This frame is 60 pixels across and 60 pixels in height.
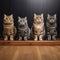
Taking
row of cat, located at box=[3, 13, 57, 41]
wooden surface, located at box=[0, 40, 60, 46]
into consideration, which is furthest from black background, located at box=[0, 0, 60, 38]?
wooden surface, located at box=[0, 40, 60, 46]

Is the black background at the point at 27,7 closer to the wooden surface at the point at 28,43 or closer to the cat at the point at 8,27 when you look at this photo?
the cat at the point at 8,27

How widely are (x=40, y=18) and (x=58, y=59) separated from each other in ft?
5.11

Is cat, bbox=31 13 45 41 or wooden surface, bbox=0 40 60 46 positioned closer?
wooden surface, bbox=0 40 60 46

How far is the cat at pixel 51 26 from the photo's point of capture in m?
4.30

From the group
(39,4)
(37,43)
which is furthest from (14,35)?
(39,4)

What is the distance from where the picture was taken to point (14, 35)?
4.43 metres

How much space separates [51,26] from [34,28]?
371 millimetres

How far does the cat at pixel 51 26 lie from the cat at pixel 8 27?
0.76 m

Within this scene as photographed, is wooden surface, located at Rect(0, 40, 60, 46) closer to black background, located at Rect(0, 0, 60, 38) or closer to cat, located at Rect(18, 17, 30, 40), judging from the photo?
cat, located at Rect(18, 17, 30, 40)

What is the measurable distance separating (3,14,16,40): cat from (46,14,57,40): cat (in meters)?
0.76

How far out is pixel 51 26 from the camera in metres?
4.33

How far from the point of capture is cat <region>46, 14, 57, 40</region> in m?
4.30

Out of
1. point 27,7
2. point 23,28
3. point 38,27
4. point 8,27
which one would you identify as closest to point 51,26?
point 38,27

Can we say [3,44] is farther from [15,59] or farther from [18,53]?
[15,59]
